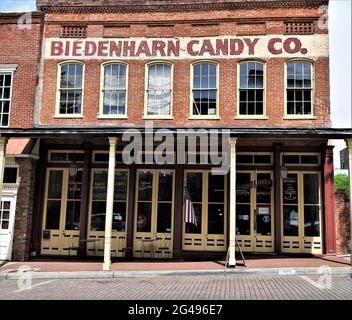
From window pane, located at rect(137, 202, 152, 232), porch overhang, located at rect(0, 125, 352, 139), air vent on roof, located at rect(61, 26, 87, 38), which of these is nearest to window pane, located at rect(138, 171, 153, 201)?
window pane, located at rect(137, 202, 152, 232)

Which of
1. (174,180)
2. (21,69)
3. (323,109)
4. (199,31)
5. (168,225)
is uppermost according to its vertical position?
(199,31)

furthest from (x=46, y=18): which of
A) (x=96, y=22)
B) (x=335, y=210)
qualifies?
(x=335, y=210)

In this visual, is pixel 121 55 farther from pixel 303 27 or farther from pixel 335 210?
pixel 335 210

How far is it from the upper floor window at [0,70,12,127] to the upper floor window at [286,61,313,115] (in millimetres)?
→ 10057

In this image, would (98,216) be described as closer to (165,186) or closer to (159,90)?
(165,186)

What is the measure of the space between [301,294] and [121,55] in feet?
34.8

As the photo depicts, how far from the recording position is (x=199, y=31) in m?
15.9

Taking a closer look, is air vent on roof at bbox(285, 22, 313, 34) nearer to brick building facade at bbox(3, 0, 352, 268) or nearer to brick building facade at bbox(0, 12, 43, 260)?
brick building facade at bbox(3, 0, 352, 268)

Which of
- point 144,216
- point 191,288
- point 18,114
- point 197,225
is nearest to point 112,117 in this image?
point 18,114

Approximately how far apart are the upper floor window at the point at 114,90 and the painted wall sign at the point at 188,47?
1.45 ft

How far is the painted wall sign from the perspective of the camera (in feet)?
50.4

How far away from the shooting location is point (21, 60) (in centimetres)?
1584

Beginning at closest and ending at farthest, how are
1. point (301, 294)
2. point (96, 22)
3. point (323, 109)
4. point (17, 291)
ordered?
point (301, 294), point (17, 291), point (323, 109), point (96, 22)

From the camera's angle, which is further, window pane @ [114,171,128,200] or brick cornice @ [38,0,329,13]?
window pane @ [114,171,128,200]
